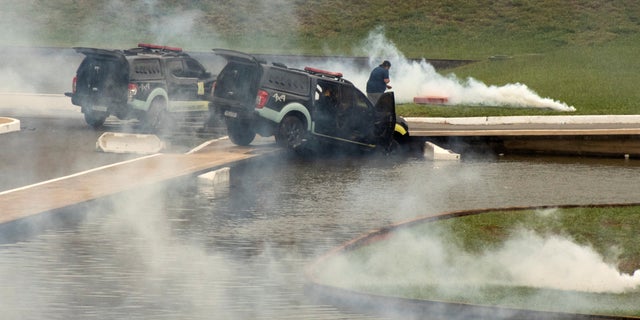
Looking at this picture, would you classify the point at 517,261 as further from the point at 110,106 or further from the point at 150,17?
the point at 150,17

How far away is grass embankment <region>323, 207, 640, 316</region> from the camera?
42.1 ft

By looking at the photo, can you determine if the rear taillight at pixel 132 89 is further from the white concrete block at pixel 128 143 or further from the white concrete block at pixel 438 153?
the white concrete block at pixel 438 153

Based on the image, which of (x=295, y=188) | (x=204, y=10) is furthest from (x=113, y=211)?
(x=204, y=10)

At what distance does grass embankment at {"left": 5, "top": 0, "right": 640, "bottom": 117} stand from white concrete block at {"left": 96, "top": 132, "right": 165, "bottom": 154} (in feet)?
85.5

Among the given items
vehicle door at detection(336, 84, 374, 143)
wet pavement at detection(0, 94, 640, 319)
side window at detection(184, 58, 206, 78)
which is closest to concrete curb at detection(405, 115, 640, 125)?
side window at detection(184, 58, 206, 78)

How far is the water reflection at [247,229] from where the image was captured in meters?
12.4

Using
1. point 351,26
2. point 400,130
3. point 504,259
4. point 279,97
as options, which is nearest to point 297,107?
point 279,97

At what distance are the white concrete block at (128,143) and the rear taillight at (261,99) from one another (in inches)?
81.5

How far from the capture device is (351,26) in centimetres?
6431

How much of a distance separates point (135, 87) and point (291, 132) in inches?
201

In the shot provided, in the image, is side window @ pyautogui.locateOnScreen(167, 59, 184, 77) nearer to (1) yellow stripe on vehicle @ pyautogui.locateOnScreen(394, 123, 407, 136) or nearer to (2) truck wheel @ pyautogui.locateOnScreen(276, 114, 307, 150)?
(2) truck wheel @ pyautogui.locateOnScreen(276, 114, 307, 150)

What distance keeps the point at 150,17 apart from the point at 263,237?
4859cm

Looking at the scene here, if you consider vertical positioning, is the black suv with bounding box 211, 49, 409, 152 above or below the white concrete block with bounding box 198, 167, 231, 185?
above

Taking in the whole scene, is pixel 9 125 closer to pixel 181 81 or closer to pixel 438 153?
pixel 181 81
